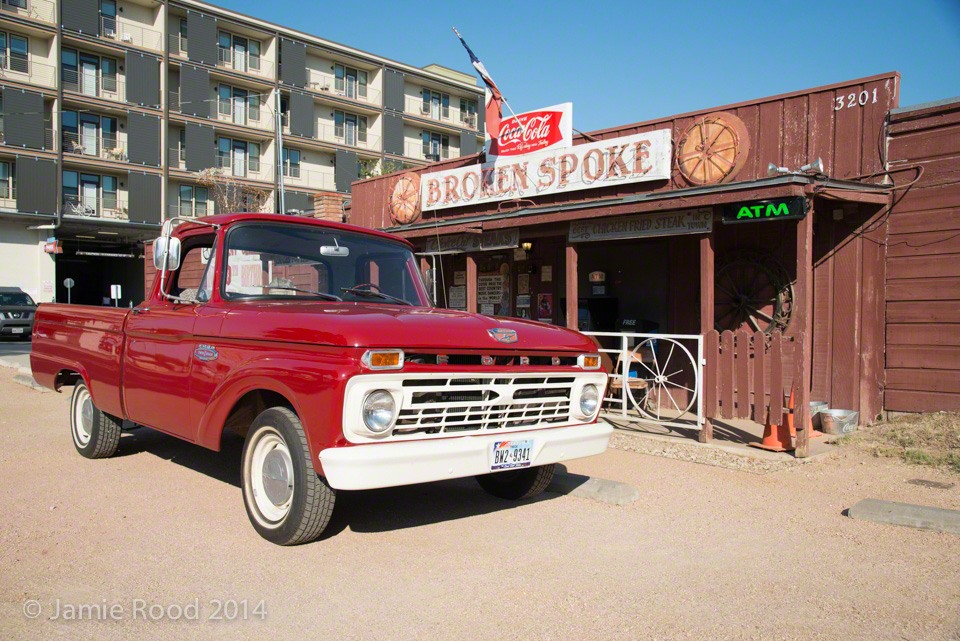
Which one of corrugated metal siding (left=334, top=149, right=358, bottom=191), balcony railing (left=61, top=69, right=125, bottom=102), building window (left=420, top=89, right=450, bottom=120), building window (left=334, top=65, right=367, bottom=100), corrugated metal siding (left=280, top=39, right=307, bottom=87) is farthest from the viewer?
building window (left=420, top=89, right=450, bottom=120)

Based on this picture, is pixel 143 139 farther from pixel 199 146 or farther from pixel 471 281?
pixel 471 281

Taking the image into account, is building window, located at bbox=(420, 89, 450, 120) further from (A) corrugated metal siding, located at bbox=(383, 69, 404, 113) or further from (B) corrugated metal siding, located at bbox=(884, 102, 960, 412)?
(B) corrugated metal siding, located at bbox=(884, 102, 960, 412)

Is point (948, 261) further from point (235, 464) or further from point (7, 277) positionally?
point (7, 277)

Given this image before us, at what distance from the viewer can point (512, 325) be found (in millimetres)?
4668

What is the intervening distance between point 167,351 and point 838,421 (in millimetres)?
7132

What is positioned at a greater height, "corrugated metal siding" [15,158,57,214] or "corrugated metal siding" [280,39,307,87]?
"corrugated metal siding" [280,39,307,87]

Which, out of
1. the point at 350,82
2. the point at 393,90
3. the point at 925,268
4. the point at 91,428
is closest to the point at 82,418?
the point at 91,428

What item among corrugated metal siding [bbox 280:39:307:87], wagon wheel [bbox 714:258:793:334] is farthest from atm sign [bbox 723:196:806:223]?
corrugated metal siding [bbox 280:39:307:87]

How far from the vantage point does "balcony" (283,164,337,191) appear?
41812 millimetres

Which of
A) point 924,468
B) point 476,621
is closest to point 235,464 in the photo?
point 476,621

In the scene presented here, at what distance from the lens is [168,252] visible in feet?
17.3

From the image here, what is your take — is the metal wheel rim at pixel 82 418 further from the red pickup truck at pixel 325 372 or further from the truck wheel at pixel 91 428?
the red pickup truck at pixel 325 372

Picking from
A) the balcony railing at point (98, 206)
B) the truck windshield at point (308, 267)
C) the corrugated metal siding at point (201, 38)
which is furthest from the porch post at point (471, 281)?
the corrugated metal siding at point (201, 38)

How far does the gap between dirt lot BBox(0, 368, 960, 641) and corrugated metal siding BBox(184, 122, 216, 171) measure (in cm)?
3486
